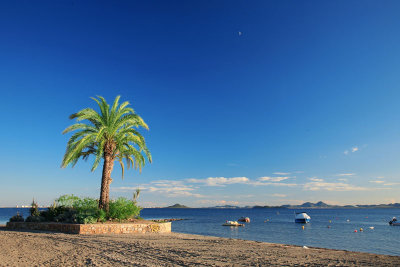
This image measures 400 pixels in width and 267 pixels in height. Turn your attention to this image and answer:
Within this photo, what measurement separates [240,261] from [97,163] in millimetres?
14688

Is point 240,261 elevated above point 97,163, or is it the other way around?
point 97,163

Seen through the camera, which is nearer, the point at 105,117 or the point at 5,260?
the point at 5,260

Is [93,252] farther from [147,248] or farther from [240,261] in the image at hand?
[240,261]

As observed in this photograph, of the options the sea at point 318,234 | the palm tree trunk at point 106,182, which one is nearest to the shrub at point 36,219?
the palm tree trunk at point 106,182

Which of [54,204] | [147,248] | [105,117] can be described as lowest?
[147,248]

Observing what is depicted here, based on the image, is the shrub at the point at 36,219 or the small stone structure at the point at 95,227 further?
the shrub at the point at 36,219

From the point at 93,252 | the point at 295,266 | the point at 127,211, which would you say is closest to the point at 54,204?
the point at 127,211

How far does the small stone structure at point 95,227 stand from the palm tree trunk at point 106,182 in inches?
104

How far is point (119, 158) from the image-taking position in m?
21.6

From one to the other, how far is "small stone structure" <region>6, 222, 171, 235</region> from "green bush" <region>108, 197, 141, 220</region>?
5.48 ft

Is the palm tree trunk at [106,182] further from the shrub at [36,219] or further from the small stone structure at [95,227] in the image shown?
the shrub at [36,219]

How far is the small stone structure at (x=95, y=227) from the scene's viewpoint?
639 inches

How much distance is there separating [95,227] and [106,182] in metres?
4.18

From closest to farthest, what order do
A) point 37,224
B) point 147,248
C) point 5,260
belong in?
point 5,260 < point 147,248 < point 37,224
